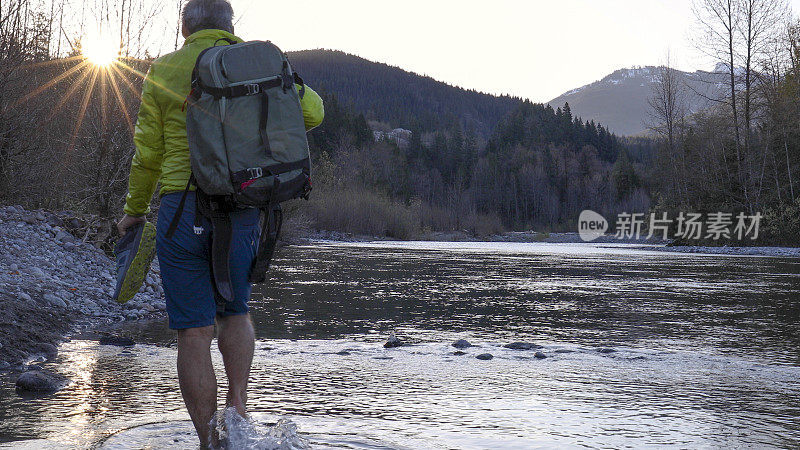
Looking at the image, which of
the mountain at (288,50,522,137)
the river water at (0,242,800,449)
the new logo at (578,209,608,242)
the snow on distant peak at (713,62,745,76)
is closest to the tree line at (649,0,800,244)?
the snow on distant peak at (713,62,745,76)

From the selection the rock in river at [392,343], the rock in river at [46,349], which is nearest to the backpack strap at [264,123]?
the rock in river at [46,349]

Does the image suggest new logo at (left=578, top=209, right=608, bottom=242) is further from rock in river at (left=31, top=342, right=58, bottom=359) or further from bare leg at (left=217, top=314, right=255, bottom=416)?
bare leg at (left=217, top=314, right=255, bottom=416)

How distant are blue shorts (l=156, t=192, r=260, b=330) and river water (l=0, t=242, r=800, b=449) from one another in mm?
624

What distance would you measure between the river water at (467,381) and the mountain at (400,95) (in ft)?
476

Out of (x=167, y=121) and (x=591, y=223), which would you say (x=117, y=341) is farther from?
(x=591, y=223)

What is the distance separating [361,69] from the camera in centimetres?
17425

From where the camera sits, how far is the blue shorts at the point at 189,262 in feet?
8.84

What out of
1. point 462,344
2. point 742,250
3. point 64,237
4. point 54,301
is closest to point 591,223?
point 742,250

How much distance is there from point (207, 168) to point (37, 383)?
220 centimetres

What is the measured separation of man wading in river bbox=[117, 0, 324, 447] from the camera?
102 inches

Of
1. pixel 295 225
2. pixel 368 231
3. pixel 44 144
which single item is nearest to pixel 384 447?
pixel 44 144

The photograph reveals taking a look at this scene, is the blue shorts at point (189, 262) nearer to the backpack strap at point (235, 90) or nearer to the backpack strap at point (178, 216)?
the backpack strap at point (178, 216)

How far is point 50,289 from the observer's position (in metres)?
7.13

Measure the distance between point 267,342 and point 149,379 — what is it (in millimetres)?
1619
